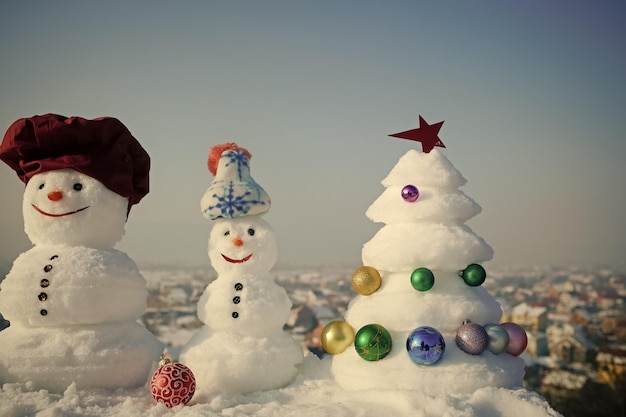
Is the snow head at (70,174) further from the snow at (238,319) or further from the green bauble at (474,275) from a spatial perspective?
the green bauble at (474,275)

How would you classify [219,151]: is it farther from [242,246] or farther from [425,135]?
[425,135]

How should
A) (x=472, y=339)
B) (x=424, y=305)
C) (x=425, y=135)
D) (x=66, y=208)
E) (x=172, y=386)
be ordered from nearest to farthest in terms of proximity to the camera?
(x=172, y=386), (x=472, y=339), (x=424, y=305), (x=66, y=208), (x=425, y=135)

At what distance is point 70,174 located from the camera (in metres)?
2.94

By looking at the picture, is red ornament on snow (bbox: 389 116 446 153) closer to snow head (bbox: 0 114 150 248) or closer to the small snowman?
the small snowman

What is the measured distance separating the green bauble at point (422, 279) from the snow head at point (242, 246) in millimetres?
852

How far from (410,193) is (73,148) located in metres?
1.96

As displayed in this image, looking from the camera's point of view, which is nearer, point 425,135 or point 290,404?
point 290,404

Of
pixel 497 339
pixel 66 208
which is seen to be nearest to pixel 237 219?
pixel 66 208

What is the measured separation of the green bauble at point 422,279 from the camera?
274cm

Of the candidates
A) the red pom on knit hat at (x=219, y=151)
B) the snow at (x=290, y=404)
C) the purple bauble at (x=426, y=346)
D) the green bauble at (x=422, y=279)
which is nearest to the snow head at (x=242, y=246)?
the red pom on knit hat at (x=219, y=151)

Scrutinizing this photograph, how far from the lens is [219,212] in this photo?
2.99 meters

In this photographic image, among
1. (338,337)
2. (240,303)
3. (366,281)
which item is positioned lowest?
(338,337)

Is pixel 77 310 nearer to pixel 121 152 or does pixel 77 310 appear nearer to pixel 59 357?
pixel 59 357

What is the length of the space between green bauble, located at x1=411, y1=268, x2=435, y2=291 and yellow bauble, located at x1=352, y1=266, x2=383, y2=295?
234 millimetres
